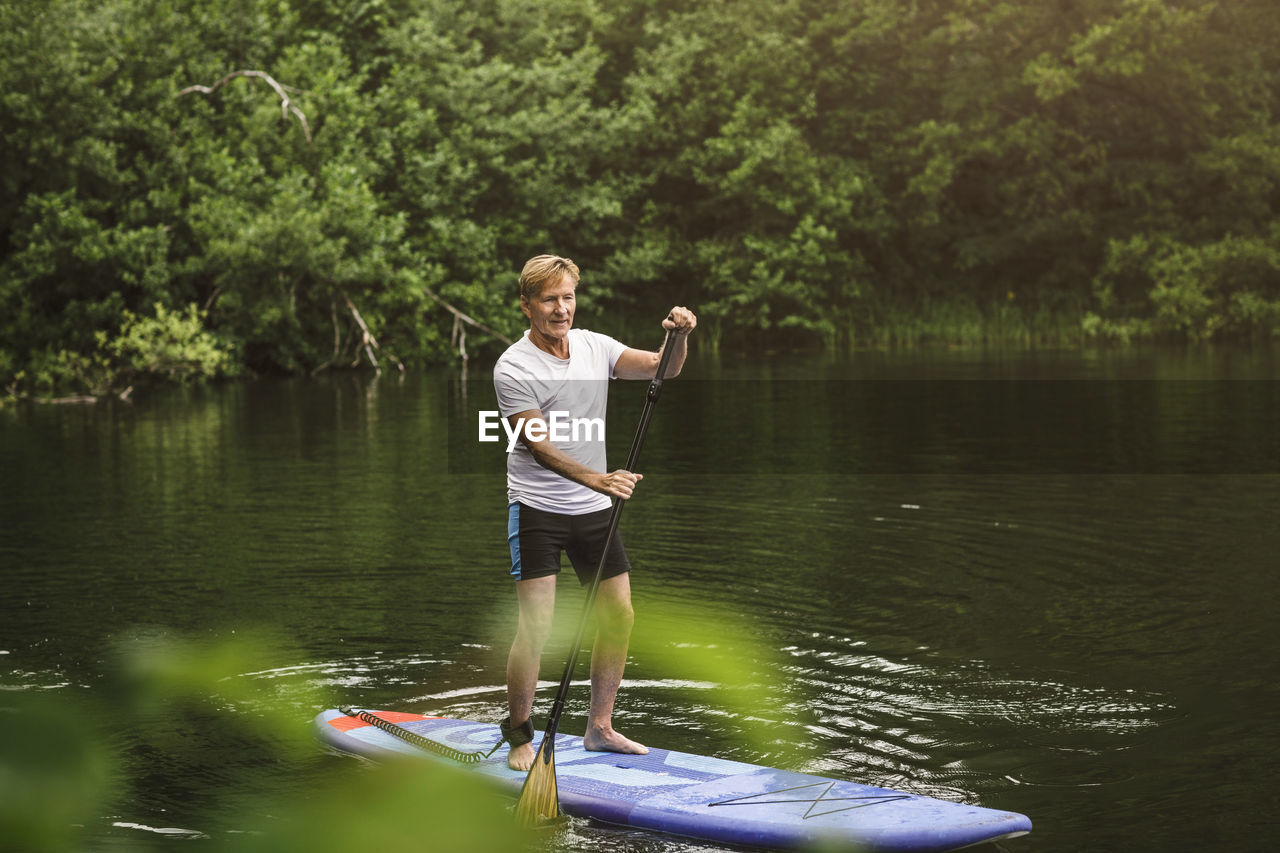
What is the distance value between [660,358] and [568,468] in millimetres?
529

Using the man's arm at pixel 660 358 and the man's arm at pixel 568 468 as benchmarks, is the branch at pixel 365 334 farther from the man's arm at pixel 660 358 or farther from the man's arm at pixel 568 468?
the man's arm at pixel 568 468

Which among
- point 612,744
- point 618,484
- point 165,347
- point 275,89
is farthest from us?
point 275,89

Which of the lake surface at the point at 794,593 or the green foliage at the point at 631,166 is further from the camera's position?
the green foliage at the point at 631,166

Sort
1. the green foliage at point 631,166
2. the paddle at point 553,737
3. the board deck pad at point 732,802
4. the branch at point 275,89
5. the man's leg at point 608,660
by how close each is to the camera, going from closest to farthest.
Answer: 1. the board deck pad at point 732,802
2. the paddle at point 553,737
3. the man's leg at point 608,660
4. the green foliage at point 631,166
5. the branch at point 275,89

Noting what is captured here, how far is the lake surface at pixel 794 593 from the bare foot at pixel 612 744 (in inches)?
14.1

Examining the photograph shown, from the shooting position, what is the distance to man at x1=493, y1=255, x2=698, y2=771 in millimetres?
5500

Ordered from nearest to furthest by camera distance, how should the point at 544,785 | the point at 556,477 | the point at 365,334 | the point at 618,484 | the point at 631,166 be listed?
1. the point at 544,785
2. the point at 618,484
3. the point at 556,477
4. the point at 365,334
5. the point at 631,166

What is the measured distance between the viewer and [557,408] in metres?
5.57

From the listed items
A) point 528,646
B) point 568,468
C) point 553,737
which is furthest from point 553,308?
point 553,737

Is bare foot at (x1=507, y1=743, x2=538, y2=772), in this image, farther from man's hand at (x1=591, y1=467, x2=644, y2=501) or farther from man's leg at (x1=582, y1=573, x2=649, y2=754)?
man's hand at (x1=591, y1=467, x2=644, y2=501)

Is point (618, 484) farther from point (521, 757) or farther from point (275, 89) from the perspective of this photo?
point (275, 89)

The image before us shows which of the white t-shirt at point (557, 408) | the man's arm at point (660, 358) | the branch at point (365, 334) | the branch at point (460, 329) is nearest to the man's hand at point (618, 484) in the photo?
the white t-shirt at point (557, 408)

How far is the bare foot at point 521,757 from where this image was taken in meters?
5.46

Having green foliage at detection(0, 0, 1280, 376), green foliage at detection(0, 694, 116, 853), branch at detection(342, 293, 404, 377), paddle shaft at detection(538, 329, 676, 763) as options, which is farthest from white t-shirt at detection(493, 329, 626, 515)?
branch at detection(342, 293, 404, 377)
